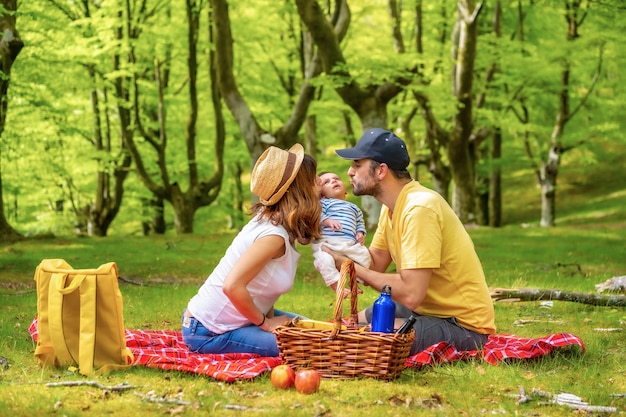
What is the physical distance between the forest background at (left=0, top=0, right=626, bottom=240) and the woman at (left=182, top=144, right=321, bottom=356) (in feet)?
29.8

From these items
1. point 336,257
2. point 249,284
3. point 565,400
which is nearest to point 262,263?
point 249,284

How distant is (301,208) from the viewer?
5238 mm

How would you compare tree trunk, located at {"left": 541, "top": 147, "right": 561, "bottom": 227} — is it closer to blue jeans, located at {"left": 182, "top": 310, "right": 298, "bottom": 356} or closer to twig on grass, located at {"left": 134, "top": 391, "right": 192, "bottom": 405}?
blue jeans, located at {"left": 182, "top": 310, "right": 298, "bottom": 356}

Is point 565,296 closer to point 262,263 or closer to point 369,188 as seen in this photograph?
point 369,188

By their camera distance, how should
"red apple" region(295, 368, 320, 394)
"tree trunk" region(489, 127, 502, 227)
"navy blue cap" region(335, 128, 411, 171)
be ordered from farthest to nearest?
"tree trunk" region(489, 127, 502, 227)
"navy blue cap" region(335, 128, 411, 171)
"red apple" region(295, 368, 320, 394)

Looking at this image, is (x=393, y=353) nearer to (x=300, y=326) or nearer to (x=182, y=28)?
(x=300, y=326)

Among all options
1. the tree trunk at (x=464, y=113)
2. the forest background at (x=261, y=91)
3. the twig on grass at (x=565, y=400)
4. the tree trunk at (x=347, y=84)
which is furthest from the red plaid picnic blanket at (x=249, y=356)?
the tree trunk at (x=464, y=113)

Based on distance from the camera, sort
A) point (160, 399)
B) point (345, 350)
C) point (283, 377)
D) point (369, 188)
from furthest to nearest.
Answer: point (369, 188)
point (345, 350)
point (283, 377)
point (160, 399)

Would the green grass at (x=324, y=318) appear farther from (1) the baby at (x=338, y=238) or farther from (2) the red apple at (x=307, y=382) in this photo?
(1) the baby at (x=338, y=238)

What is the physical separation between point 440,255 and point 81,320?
242 cm

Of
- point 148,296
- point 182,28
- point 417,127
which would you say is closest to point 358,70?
point 182,28

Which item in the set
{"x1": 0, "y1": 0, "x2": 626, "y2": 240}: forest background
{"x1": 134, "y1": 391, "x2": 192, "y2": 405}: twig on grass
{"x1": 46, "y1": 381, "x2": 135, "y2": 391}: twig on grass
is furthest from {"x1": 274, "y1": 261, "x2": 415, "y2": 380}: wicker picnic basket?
{"x1": 0, "y1": 0, "x2": 626, "y2": 240}: forest background

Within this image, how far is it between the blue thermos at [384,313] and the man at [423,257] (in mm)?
261

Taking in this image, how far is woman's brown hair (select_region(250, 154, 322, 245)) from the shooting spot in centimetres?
522
